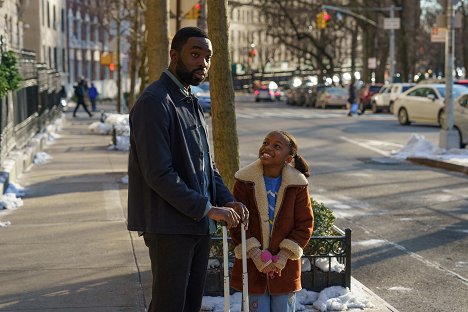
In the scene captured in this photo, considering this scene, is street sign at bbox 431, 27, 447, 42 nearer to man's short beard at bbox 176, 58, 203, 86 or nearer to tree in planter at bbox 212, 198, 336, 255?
tree in planter at bbox 212, 198, 336, 255

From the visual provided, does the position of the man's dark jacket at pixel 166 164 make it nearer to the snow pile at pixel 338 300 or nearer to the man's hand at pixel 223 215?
the man's hand at pixel 223 215

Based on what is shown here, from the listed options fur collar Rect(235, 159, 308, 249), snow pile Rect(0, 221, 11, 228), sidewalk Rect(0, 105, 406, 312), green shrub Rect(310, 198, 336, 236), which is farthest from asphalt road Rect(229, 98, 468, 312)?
snow pile Rect(0, 221, 11, 228)

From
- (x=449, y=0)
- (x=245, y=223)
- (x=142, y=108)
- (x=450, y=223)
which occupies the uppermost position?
(x=449, y=0)

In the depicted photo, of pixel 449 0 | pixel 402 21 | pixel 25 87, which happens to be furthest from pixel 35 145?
pixel 402 21

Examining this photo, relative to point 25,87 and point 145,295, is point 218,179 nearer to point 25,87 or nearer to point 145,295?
point 145,295

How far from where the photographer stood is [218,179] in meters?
5.08

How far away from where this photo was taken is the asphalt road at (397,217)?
28.4 ft

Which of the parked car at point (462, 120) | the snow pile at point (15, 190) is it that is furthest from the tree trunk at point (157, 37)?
the parked car at point (462, 120)

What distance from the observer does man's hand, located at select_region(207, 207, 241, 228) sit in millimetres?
4621

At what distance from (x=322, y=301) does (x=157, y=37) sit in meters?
7.93

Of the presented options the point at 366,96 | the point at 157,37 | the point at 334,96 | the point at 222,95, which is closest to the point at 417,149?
the point at 157,37

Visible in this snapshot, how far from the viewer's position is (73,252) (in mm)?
9633

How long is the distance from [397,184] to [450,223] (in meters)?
4.50

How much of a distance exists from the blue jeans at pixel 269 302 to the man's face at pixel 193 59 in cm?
136
